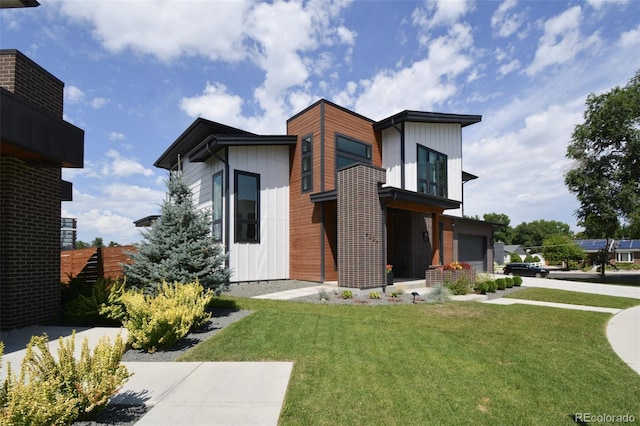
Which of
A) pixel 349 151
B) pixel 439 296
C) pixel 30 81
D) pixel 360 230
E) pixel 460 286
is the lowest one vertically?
pixel 439 296

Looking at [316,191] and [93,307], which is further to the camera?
[316,191]

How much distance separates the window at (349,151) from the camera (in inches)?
635

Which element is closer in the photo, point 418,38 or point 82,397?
point 82,397

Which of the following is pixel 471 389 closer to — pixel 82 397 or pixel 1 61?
pixel 82 397

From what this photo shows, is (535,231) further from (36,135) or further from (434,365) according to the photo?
(36,135)

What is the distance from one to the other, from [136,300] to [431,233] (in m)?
15.2

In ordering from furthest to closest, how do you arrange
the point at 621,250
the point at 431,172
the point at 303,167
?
the point at 621,250
the point at 431,172
the point at 303,167

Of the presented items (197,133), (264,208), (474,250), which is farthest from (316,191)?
(474,250)

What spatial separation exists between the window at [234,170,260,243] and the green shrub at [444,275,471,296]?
8752mm

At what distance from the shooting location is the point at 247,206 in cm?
1536

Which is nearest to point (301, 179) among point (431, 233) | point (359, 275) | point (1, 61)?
point (359, 275)

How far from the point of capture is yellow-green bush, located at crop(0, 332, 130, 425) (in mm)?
2676

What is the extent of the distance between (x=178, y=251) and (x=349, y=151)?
10604mm

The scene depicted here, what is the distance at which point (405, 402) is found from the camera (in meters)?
3.74
